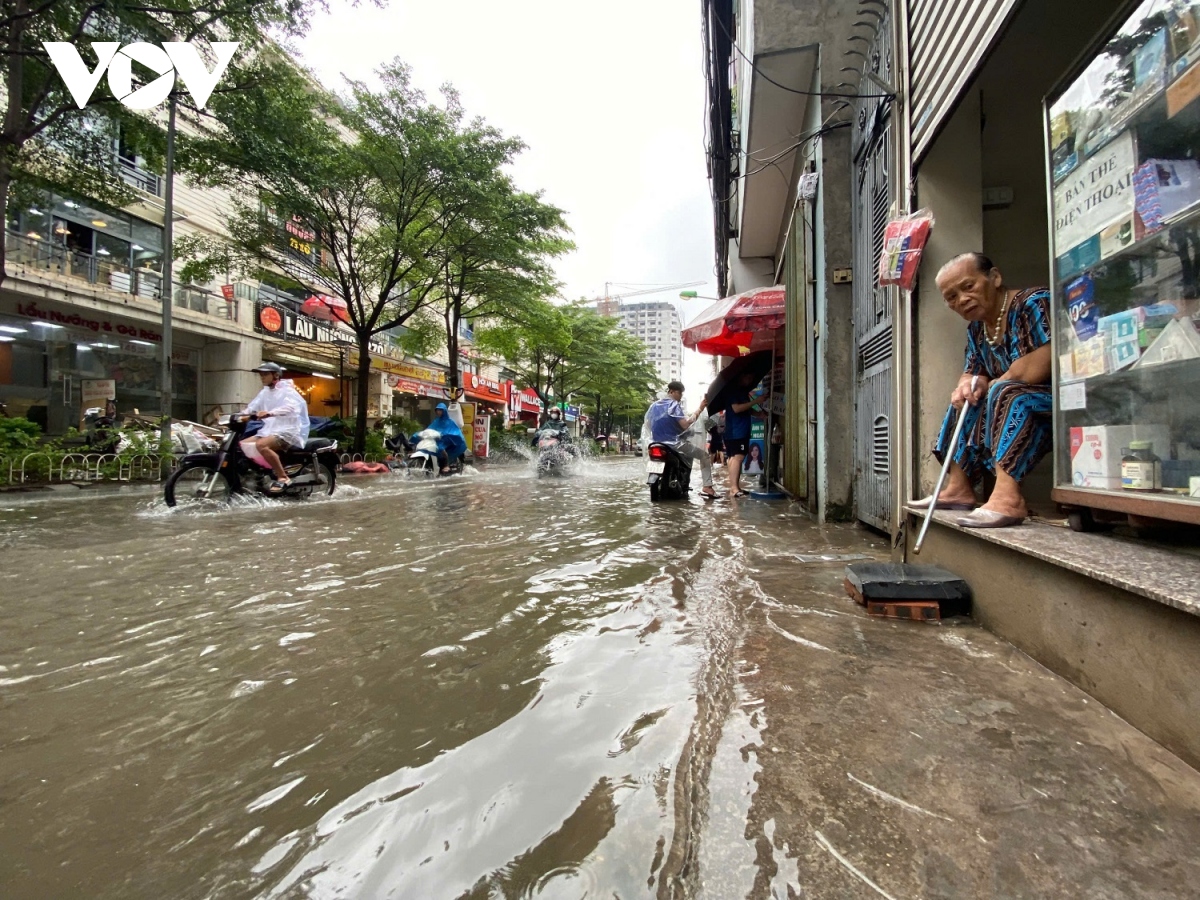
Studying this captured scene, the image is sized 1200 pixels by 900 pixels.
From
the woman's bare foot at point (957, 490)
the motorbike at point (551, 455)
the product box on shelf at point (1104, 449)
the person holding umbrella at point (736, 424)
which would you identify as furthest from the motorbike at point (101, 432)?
the product box on shelf at point (1104, 449)

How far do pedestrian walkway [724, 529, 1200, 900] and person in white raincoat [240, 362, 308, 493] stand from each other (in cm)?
623

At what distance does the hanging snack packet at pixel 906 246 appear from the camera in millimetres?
3143

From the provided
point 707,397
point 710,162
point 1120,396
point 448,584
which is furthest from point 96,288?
point 1120,396

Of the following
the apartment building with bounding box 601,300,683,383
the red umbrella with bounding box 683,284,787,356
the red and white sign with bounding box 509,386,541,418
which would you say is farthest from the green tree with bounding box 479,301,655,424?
the apartment building with bounding box 601,300,683,383

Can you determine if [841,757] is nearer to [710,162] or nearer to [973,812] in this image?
[973,812]

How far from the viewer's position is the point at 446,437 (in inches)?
456

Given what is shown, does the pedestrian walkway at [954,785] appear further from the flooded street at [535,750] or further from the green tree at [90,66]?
the green tree at [90,66]

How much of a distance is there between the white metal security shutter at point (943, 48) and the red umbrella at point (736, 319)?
4431mm

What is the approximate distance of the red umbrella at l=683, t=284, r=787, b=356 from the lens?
7.86 meters

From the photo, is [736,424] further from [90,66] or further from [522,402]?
[522,402]

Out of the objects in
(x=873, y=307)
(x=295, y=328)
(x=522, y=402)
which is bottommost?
(x=873, y=307)

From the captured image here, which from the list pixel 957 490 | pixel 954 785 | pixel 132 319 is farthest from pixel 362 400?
pixel 954 785

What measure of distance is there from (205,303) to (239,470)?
16184mm

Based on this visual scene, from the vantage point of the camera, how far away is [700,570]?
3.38 metres
